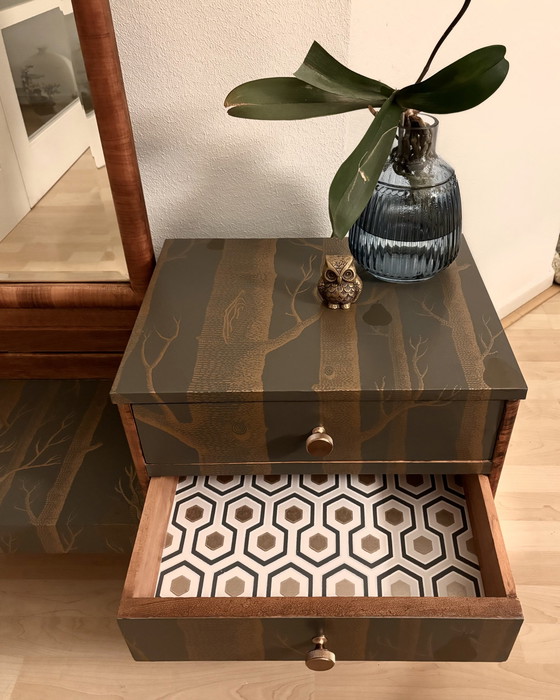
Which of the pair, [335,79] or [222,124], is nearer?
[335,79]

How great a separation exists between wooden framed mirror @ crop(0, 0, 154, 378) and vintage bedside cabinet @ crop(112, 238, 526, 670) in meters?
0.14

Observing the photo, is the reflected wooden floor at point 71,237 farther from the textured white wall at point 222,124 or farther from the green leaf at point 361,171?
the green leaf at point 361,171

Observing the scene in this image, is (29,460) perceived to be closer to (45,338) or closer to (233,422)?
(45,338)

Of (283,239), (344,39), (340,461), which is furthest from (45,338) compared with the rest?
(344,39)

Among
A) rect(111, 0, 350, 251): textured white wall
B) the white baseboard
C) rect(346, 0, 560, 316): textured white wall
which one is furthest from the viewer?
the white baseboard

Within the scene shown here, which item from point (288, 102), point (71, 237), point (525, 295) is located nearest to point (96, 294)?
point (71, 237)

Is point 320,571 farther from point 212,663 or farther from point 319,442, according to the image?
point 212,663

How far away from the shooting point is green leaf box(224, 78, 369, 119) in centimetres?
85

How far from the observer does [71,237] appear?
3.59ft

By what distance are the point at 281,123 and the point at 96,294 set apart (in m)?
0.44

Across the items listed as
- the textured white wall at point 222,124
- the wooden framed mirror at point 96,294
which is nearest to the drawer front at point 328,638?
the wooden framed mirror at point 96,294

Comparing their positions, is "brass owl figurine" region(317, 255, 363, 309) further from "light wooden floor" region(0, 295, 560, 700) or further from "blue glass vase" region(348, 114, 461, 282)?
"light wooden floor" region(0, 295, 560, 700)

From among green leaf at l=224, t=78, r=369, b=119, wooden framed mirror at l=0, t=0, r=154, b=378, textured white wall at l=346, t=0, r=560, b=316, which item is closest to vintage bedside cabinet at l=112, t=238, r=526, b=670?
wooden framed mirror at l=0, t=0, r=154, b=378

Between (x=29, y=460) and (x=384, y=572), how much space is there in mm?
628
